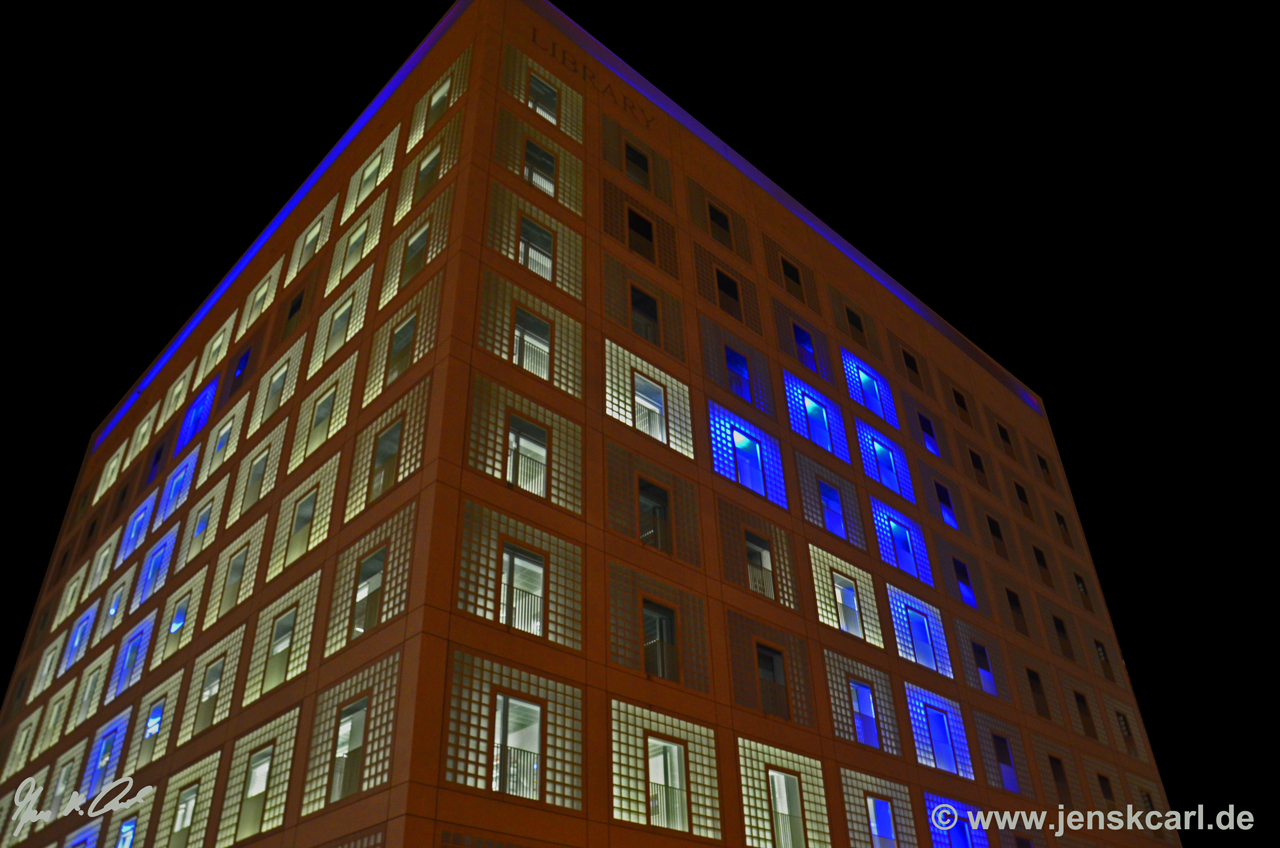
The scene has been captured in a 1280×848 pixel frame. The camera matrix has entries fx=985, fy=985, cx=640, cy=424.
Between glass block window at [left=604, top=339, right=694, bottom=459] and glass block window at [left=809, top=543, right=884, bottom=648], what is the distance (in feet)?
18.2

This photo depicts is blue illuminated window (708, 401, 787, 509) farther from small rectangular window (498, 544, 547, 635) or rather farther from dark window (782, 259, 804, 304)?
dark window (782, 259, 804, 304)

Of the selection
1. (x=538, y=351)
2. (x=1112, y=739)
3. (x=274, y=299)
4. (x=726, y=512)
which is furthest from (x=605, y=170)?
(x=1112, y=739)

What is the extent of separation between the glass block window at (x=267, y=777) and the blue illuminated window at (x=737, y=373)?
15104 millimetres

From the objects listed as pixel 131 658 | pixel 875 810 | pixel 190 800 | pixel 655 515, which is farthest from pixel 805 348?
pixel 131 658

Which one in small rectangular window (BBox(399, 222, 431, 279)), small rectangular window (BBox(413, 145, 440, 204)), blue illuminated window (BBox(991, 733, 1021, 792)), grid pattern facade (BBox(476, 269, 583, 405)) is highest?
small rectangular window (BBox(413, 145, 440, 204))

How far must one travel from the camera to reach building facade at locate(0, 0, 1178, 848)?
19.6m

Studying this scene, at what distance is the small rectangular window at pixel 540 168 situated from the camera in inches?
1078

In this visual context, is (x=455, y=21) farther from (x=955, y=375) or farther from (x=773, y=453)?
(x=955, y=375)

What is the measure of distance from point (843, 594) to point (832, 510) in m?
2.83

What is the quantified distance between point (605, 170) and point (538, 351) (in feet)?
27.8

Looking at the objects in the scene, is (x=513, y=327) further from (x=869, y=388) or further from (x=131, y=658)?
(x=131, y=658)

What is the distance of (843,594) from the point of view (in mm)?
28781

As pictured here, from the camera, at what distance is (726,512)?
2614 cm

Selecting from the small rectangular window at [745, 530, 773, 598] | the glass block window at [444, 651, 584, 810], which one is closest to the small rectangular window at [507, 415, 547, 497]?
the glass block window at [444, 651, 584, 810]
